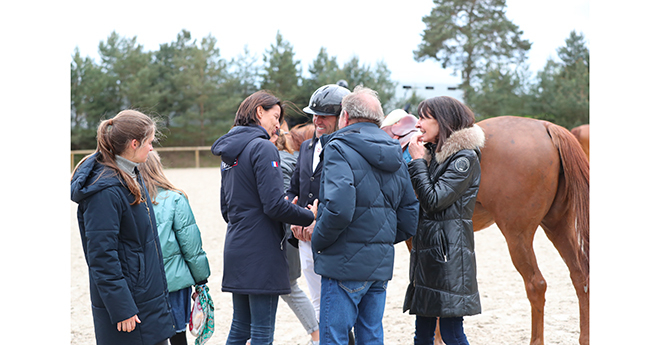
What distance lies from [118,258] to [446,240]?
5.31 ft

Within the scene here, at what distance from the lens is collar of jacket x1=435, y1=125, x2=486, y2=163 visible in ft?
9.07

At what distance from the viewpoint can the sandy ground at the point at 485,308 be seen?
3.92 meters

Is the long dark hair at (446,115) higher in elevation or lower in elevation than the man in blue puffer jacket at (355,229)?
higher

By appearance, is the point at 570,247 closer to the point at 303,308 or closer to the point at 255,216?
the point at 303,308

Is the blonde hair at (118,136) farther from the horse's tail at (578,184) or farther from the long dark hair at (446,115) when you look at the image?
the horse's tail at (578,184)

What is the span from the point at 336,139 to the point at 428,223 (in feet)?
2.45

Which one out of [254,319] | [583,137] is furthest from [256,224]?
[583,137]

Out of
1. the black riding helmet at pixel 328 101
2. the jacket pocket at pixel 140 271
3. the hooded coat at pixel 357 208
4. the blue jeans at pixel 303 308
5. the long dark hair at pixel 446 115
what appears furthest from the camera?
the blue jeans at pixel 303 308

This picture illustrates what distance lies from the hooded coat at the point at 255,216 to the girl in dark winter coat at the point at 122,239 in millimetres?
446

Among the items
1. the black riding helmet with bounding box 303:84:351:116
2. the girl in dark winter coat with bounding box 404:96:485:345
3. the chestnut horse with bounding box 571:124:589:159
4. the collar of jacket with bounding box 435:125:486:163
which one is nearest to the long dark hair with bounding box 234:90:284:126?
the black riding helmet with bounding box 303:84:351:116

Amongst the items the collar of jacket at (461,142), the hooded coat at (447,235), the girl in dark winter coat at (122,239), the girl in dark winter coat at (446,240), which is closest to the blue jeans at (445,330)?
the girl in dark winter coat at (446,240)

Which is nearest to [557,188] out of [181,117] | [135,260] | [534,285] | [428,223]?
[534,285]

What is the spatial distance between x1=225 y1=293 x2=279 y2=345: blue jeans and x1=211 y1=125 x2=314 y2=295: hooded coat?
0.09 metres

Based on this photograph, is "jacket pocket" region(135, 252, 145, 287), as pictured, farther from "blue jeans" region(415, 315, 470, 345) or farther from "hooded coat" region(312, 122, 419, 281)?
"blue jeans" region(415, 315, 470, 345)
